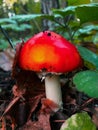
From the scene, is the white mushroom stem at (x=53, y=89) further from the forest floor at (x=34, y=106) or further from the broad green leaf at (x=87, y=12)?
the broad green leaf at (x=87, y=12)

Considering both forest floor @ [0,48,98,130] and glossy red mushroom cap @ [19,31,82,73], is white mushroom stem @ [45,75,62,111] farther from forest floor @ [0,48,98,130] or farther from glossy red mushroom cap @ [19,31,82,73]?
glossy red mushroom cap @ [19,31,82,73]

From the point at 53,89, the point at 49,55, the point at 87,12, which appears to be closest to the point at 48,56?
the point at 49,55

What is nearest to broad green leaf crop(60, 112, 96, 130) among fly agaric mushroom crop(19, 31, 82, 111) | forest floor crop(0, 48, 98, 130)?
forest floor crop(0, 48, 98, 130)

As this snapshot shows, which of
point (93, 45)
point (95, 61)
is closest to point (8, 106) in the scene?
point (95, 61)

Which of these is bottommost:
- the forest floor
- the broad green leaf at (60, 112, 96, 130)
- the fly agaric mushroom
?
the forest floor

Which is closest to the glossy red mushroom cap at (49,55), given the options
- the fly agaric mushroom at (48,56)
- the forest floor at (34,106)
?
the fly agaric mushroom at (48,56)

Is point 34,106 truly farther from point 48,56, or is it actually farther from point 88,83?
point 88,83

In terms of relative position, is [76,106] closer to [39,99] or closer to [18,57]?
[39,99]

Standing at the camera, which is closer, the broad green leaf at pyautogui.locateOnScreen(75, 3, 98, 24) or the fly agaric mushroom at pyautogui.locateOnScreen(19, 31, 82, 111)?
the fly agaric mushroom at pyautogui.locateOnScreen(19, 31, 82, 111)
